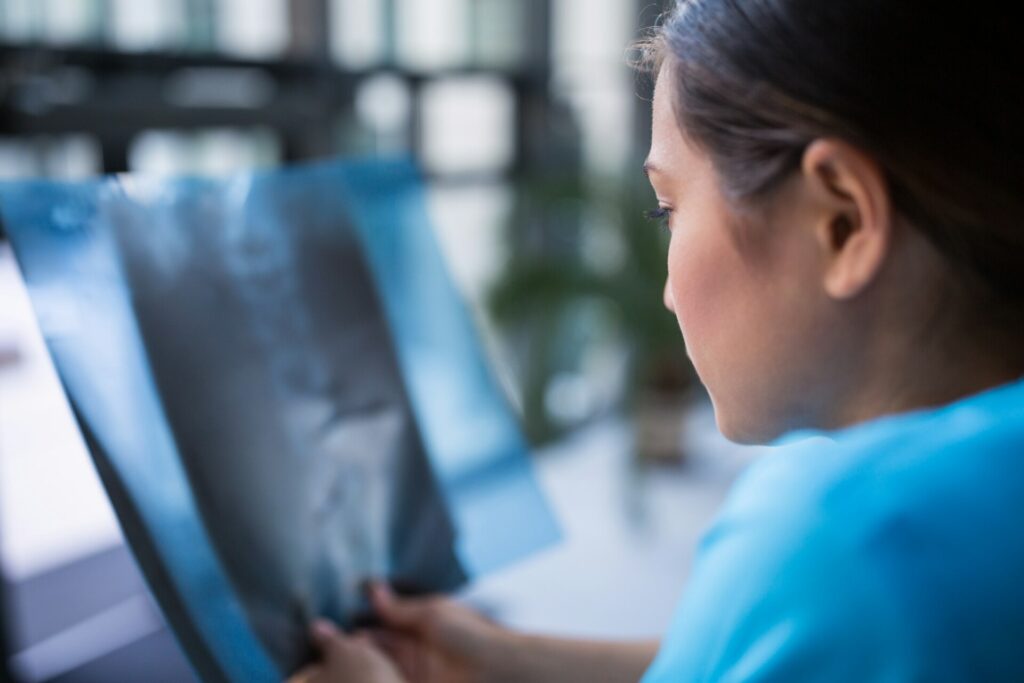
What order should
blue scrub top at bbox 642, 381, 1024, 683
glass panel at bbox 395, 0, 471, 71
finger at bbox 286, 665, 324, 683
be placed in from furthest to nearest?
glass panel at bbox 395, 0, 471, 71, finger at bbox 286, 665, 324, 683, blue scrub top at bbox 642, 381, 1024, 683

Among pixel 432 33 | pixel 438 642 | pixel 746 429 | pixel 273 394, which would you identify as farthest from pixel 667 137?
pixel 432 33

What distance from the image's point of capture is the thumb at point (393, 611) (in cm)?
79

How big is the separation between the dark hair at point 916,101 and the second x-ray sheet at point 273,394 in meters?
0.36

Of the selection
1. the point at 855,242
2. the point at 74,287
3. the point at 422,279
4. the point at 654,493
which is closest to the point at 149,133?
the point at 422,279

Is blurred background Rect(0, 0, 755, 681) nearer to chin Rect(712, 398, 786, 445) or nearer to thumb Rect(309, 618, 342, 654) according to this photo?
chin Rect(712, 398, 786, 445)

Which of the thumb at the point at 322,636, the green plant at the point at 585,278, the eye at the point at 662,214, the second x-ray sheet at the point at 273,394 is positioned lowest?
the green plant at the point at 585,278

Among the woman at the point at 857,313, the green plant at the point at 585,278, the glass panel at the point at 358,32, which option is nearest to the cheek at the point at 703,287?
the woman at the point at 857,313

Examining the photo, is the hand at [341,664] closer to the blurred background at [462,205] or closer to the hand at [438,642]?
the hand at [438,642]

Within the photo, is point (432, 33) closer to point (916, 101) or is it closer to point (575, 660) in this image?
point (575, 660)

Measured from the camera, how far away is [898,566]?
0.44 metres

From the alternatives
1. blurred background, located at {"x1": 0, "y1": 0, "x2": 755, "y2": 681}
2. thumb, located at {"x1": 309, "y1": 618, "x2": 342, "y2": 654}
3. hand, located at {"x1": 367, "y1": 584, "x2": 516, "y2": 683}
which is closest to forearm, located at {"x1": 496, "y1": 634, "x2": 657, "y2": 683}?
hand, located at {"x1": 367, "y1": 584, "x2": 516, "y2": 683}

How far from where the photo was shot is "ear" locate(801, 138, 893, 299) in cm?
48

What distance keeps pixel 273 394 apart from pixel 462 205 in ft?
8.25

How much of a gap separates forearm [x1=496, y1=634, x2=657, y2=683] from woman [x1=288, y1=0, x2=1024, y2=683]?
0.19m
